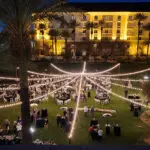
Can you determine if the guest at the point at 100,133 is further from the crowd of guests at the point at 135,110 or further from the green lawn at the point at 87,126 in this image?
the crowd of guests at the point at 135,110

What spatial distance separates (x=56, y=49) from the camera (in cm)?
5406

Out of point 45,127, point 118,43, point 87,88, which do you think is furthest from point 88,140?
point 118,43

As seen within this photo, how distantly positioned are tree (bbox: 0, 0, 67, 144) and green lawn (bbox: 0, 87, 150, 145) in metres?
6.92

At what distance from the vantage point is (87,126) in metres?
18.9

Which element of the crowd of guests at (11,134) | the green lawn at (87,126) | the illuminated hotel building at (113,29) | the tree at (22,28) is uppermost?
the illuminated hotel building at (113,29)

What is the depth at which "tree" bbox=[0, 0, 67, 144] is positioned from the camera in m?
→ 9.13

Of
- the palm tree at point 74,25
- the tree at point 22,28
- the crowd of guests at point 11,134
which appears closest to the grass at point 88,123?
the crowd of guests at point 11,134

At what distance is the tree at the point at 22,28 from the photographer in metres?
9.13

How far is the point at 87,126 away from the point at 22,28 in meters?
10.9

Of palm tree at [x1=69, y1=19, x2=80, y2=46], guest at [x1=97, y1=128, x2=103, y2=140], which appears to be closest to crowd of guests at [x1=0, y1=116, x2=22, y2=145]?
guest at [x1=97, y1=128, x2=103, y2=140]

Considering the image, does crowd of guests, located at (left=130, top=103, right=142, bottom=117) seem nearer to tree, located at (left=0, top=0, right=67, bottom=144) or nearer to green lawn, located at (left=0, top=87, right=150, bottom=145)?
green lawn, located at (left=0, top=87, right=150, bottom=145)

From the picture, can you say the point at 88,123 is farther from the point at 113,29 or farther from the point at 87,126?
the point at 113,29

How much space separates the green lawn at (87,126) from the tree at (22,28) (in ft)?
22.7

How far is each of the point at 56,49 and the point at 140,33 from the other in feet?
57.0
